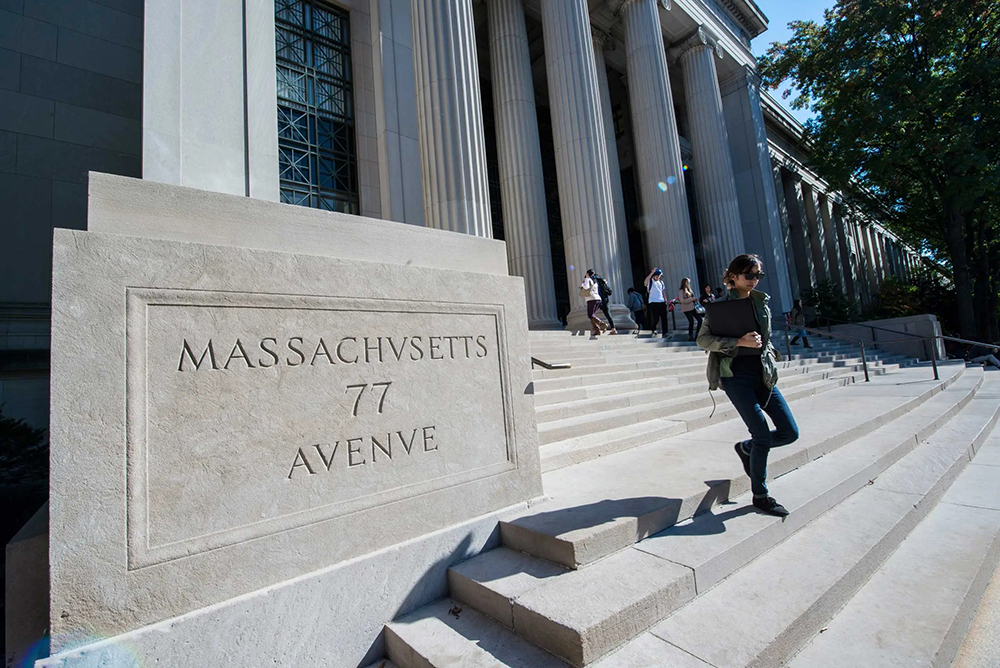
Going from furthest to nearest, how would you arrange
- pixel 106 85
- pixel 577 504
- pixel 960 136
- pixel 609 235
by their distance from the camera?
pixel 960 136, pixel 609 235, pixel 106 85, pixel 577 504

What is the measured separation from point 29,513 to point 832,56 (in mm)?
28873

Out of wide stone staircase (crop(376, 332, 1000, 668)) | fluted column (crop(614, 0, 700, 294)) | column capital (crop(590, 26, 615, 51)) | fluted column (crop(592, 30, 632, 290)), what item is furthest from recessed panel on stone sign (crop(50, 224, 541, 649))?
column capital (crop(590, 26, 615, 51))

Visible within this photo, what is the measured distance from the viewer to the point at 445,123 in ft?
27.6

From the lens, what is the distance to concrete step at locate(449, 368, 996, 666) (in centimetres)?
201

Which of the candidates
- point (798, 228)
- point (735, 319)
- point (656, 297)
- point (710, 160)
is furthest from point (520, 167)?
point (798, 228)

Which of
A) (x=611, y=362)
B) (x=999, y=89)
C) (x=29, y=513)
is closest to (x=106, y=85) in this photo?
(x=29, y=513)

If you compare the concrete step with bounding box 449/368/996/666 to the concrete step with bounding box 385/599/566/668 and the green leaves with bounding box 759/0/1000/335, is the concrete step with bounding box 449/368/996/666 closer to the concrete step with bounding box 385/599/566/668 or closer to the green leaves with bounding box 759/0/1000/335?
the concrete step with bounding box 385/599/566/668

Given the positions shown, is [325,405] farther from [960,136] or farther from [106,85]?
[960,136]

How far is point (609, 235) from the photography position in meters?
12.9

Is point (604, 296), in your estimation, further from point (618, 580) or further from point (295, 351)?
point (295, 351)

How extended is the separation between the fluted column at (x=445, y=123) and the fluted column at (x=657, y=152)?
371 inches

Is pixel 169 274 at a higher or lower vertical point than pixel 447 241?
lower

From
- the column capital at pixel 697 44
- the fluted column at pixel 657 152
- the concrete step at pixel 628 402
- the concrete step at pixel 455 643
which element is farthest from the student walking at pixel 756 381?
the column capital at pixel 697 44

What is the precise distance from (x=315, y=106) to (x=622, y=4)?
12337 mm
